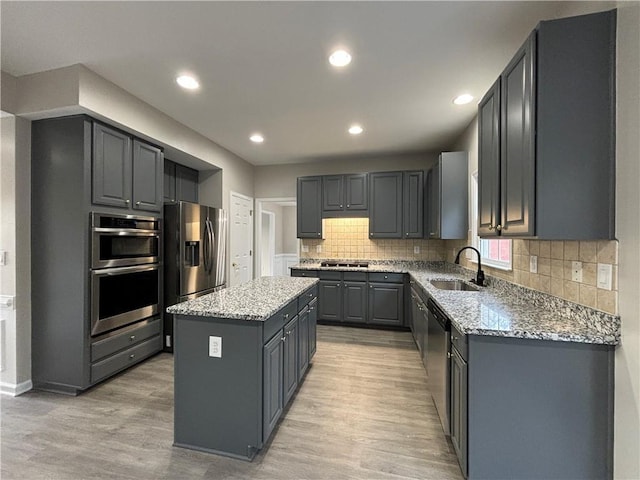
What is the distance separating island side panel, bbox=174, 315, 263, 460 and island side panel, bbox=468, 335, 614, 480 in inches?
47.6

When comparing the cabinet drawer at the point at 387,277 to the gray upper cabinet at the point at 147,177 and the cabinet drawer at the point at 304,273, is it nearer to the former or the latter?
the cabinet drawer at the point at 304,273

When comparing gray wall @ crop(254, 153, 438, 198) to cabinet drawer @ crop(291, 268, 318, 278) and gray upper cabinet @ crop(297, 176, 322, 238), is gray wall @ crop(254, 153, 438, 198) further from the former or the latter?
cabinet drawer @ crop(291, 268, 318, 278)

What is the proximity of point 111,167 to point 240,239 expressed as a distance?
97.0 inches

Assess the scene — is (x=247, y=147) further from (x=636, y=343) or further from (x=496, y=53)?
(x=636, y=343)

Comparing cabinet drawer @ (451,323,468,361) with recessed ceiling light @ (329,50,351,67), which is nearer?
cabinet drawer @ (451,323,468,361)

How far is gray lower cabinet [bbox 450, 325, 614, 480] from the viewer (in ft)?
4.48

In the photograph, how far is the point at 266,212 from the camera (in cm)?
697

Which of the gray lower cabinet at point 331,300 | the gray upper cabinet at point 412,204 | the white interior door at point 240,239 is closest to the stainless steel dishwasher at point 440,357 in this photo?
the gray lower cabinet at point 331,300

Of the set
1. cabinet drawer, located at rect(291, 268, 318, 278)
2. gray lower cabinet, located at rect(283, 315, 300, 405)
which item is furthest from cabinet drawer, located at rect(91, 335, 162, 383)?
cabinet drawer, located at rect(291, 268, 318, 278)

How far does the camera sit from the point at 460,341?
1.60 m

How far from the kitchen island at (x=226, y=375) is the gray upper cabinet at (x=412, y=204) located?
3.07 metres

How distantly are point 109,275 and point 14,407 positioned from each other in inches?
46.2

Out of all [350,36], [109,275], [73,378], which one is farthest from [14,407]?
[350,36]

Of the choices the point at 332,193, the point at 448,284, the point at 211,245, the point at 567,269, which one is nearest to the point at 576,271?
the point at 567,269
